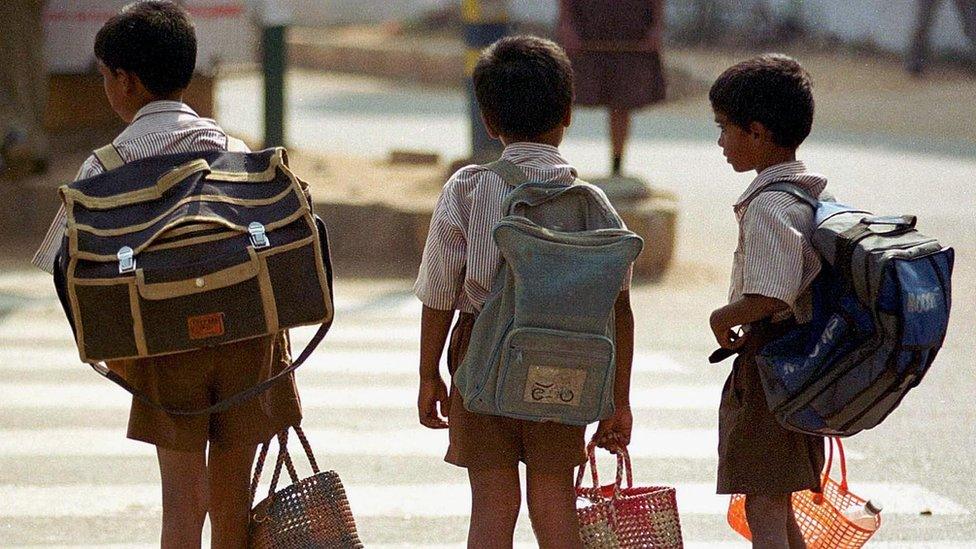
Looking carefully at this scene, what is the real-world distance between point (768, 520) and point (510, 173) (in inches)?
41.1

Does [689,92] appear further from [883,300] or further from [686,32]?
[883,300]

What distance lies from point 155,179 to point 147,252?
175 millimetres

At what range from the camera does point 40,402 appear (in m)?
5.95

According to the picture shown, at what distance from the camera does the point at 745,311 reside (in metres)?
3.32

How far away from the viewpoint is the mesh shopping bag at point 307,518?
3301 mm

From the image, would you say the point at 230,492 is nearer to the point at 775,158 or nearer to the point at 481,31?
the point at 775,158

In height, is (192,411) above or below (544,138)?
below

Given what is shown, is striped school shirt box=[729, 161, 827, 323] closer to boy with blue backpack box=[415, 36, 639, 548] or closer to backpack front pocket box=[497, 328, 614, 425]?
boy with blue backpack box=[415, 36, 639, 548]

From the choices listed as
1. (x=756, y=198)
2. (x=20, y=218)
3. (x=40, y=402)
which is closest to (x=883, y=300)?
(x=756, y=198)

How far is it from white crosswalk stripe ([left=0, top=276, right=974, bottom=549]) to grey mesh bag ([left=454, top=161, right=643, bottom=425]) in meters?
1.42

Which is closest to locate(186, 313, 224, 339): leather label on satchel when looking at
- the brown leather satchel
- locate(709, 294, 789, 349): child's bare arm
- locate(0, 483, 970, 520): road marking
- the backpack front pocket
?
the brown leather satchel

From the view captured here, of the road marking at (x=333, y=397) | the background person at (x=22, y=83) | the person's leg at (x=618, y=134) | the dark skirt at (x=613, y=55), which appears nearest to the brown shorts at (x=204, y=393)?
the road marking at (x=333, y=397)

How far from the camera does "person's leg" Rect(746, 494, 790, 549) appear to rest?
343cm

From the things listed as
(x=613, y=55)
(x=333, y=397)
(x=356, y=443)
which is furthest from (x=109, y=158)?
(x=613, y=55)
